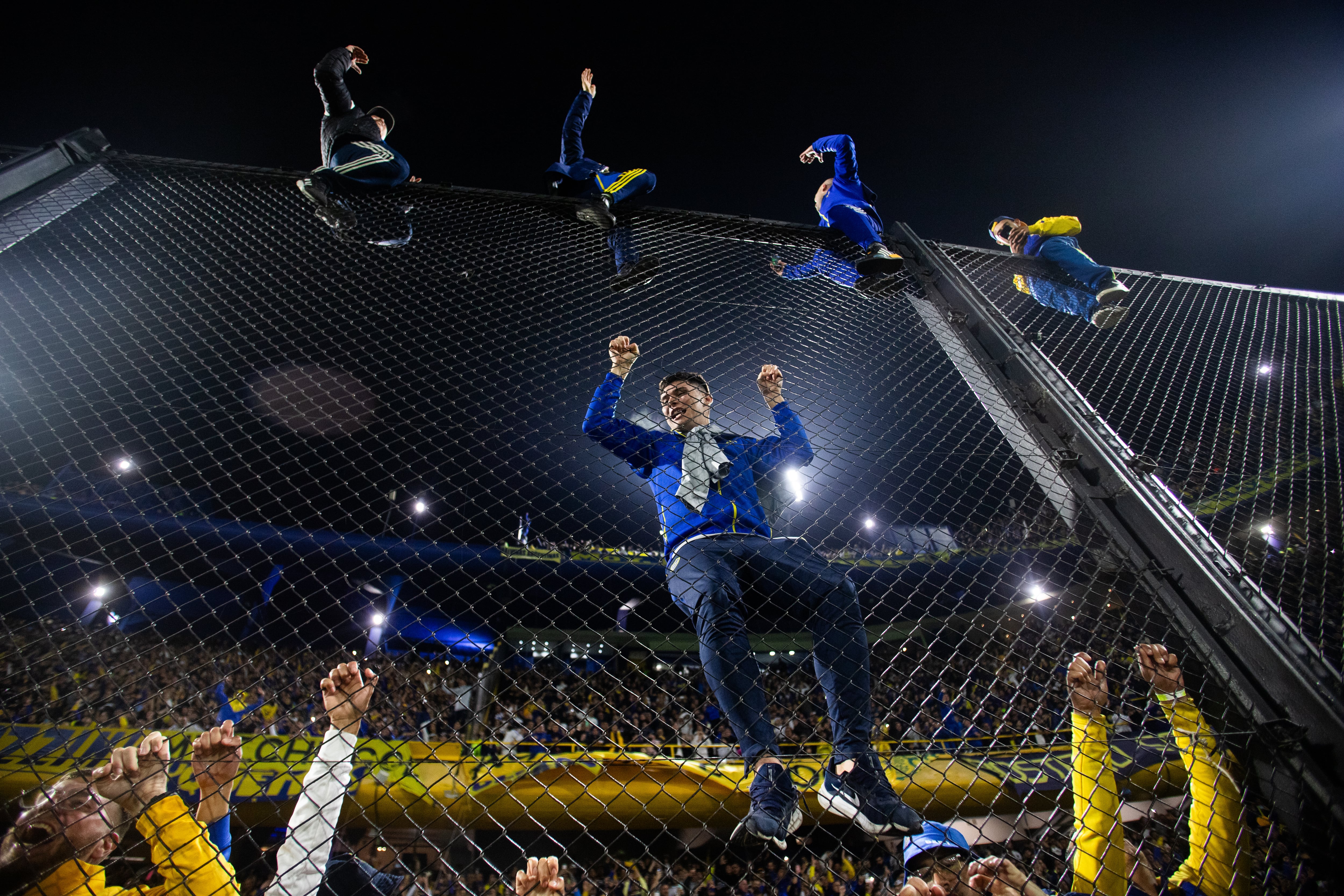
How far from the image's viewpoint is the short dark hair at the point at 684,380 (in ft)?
7.68

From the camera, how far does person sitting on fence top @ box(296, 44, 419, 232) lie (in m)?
2.73

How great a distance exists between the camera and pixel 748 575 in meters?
1.83

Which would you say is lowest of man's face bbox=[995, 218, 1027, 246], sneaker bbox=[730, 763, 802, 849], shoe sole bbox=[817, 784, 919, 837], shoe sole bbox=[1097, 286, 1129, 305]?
sneaker bbox=[730, 763, 802, 849]

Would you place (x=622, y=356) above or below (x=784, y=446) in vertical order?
below

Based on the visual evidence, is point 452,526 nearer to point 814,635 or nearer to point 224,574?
point 224,574

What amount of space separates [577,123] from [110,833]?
12.0 ft

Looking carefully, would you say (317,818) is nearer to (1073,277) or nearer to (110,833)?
(110,833)

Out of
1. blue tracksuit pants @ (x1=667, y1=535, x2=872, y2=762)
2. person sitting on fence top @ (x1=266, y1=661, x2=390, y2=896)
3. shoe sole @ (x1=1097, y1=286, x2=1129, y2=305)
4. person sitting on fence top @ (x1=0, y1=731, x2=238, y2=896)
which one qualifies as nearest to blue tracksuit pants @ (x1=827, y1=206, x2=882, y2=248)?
shoe sole @ (x1=1097, y1=286, x2=1129, y2=305)

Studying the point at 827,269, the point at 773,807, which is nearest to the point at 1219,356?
the point at 827,269

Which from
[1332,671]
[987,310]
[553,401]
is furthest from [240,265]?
[1332,671]

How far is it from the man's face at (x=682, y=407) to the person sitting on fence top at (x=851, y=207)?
1.18 meters

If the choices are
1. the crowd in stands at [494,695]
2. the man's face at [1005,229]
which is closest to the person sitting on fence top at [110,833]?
the crowd in stands at [494,695]

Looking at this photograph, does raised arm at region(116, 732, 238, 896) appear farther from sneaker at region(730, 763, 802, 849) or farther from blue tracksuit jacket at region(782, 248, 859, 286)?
blue tracksuit jacket at region(782, 248, 859, 286)

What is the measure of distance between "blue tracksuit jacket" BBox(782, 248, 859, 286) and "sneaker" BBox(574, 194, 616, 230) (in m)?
1.00
